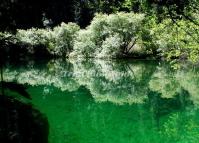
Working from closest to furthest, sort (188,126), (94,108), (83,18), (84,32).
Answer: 1. (188,126)
2. (94,108)
3. (84,32)
4. (83,18)

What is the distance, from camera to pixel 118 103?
2612 cm

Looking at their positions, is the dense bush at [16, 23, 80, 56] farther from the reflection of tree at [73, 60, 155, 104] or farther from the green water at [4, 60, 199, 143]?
the green water at [4, 60, 199, 143]

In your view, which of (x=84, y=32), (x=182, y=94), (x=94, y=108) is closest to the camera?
(x=94, y=108)

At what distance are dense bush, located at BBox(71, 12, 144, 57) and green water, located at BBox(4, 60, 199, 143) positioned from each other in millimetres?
10999

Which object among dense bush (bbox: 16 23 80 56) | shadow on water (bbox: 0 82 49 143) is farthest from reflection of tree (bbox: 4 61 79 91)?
shadow on water (bbox: 0 82 49 143)

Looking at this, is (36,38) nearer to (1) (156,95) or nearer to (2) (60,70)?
(2) (60,70)

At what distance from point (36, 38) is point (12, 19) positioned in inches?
2370

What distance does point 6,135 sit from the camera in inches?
304

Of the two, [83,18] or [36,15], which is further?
[83,18]

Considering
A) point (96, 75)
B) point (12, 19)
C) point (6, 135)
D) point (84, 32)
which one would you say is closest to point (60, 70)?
point (96, 75)

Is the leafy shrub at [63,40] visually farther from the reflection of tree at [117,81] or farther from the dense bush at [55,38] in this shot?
the reflection of tree at [117,81]

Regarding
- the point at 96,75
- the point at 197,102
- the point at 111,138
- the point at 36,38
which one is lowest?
the point at 111,138

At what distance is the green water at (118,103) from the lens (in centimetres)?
1752

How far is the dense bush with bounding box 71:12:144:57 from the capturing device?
5576cm
